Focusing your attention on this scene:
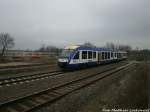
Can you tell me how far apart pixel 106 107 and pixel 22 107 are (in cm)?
348

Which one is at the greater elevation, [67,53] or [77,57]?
[67,53]

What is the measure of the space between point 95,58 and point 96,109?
18.0 m

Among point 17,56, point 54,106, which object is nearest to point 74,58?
point 54,106

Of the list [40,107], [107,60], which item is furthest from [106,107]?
[107,60]

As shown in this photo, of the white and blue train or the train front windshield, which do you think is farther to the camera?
the train front windshield

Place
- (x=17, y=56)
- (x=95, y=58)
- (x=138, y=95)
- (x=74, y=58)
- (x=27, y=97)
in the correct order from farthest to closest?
(x=17, y=56) → (x=95, y=58) → (x=74, y=58) → (x=138, y=95) → (x=27, y=97)

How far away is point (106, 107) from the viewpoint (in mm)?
7539

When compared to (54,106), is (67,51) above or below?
above

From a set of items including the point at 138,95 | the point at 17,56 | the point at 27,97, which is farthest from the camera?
the point at 17,56

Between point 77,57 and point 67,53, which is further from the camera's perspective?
point 77,57

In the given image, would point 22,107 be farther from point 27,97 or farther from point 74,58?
point 74,58

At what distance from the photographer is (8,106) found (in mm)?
7328

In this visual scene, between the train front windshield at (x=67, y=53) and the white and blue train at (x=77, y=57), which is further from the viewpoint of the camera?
the train front windshield at (x=67, y=53)

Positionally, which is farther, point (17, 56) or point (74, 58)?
point (17, 56)
